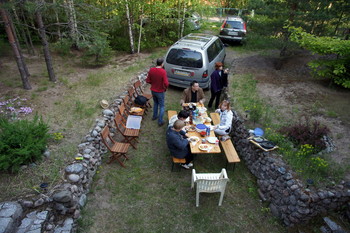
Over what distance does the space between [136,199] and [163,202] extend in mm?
584

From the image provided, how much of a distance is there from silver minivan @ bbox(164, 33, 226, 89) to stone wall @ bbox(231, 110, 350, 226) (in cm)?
395

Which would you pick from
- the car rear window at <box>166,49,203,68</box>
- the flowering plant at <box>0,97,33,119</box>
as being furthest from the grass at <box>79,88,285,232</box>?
the car rear window at <box>166,49,203,68</box>

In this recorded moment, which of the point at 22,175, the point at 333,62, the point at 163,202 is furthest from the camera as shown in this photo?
the point at 333,62

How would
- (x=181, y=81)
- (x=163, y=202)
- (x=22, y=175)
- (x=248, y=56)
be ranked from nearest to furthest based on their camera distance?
(x=22, y=175), (x=163, y=202), (x=181, y=81), (x=248, y=56)

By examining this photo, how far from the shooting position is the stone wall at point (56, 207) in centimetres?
391

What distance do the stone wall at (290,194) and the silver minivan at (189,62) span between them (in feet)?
13.0

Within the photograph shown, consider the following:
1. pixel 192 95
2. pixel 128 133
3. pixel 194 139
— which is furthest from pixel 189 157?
pixel 192 95

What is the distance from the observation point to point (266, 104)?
7.64 meters

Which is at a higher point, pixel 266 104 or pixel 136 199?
pixel 266 104

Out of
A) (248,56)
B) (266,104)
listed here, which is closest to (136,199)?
(266,104)

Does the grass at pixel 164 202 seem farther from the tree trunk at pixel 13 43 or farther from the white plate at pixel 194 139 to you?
the tree trunk at pixel 13 43

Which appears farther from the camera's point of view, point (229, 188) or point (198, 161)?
Result: point (198, 161)

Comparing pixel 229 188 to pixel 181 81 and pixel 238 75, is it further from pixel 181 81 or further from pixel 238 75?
pixel 238 75

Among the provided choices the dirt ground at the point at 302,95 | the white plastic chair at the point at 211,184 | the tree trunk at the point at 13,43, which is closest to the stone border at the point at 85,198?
the dirt ground at the point at 302,95
